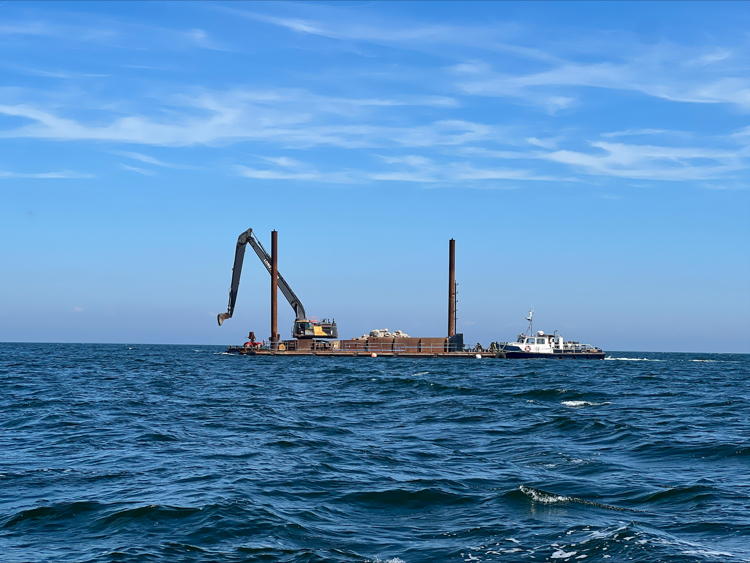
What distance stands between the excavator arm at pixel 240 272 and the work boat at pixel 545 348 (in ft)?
121

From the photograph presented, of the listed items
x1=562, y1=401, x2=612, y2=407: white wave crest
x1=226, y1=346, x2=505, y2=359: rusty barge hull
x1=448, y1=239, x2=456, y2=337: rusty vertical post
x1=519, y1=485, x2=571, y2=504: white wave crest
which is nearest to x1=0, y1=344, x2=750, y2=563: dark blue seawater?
x1=519, y1=485, x2=571, y2=504: white wave crest

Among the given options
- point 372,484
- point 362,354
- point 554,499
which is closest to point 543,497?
point 554,499

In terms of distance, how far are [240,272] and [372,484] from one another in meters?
108

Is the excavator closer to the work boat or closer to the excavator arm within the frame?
the excavator arm

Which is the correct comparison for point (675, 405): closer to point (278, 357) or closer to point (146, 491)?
point (146, 491)

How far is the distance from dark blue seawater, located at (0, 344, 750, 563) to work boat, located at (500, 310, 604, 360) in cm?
7577

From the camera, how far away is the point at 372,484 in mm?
17062

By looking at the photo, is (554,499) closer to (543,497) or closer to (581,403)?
(543,497)

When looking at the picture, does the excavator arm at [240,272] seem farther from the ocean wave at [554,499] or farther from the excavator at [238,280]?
the ocean wave at [554,499]

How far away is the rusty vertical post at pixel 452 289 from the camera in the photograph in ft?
401

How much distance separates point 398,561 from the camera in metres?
11.4

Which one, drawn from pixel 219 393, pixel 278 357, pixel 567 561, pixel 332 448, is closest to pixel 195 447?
pixel 332 448

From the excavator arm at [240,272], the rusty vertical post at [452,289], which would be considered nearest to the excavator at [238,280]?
the excavator arm at [240,272]

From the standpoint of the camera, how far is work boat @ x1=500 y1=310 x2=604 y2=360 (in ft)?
362
